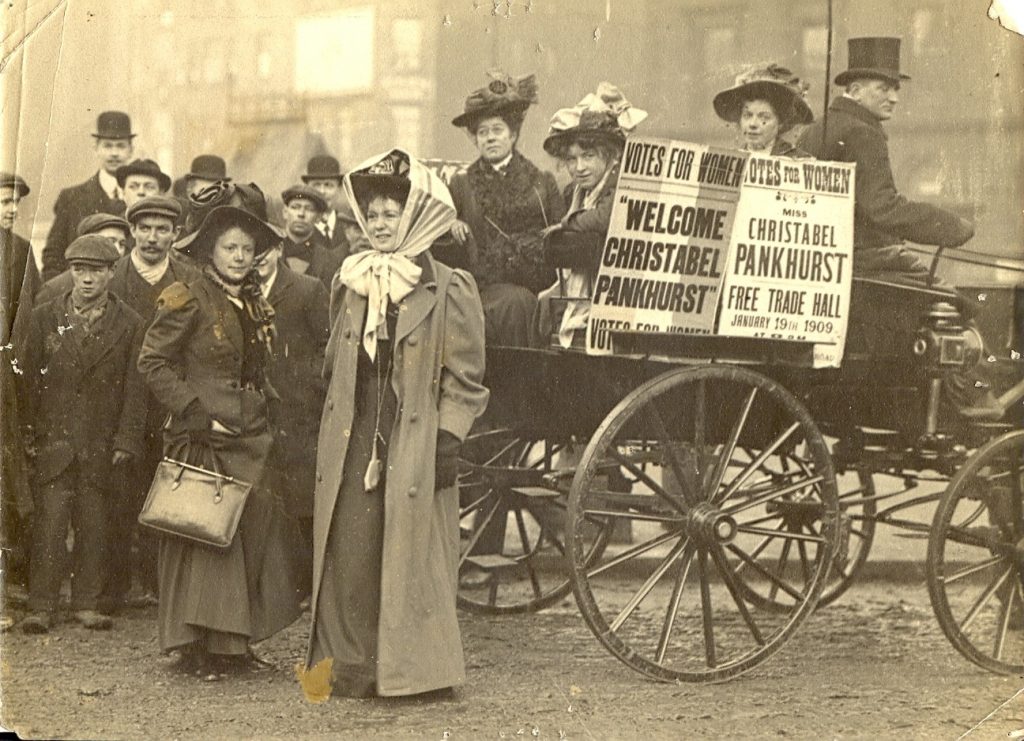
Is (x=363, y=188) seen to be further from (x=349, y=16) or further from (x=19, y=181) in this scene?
(x=19, y=181)

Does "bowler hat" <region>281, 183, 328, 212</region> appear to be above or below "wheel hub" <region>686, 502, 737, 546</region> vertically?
above

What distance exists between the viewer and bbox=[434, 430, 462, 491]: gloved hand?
5.18m

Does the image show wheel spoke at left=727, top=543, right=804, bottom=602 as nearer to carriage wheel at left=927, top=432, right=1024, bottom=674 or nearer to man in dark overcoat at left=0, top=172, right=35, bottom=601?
carriage wheel at left=927, top=432, right=1024, bottom=674

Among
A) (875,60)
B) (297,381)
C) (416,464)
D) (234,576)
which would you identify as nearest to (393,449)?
(416,464)

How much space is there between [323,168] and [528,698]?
2.23 m

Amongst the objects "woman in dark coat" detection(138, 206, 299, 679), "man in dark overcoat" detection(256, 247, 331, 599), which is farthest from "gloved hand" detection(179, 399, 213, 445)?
"man in dark overcoat" detection(256, 247, 331, 599)

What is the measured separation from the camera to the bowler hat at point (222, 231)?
17.4ft

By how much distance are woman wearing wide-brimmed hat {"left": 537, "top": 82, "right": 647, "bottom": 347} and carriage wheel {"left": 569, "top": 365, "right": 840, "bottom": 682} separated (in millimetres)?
466

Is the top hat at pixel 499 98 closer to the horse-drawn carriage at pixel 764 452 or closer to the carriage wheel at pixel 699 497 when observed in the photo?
the horse-drawn carriage at pixel 764 452

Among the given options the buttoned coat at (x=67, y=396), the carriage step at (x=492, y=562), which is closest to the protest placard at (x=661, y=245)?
the carriage step at (x=492, y=562)

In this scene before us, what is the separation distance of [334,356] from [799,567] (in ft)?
8.49

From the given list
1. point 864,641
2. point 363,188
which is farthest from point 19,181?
point 864,641

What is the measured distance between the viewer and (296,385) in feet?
17.8

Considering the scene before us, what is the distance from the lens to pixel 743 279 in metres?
5.39
